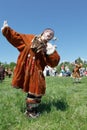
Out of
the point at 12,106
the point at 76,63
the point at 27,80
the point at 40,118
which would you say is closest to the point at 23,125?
the point at 40,118

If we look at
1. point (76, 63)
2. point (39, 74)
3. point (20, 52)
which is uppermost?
point (76, 63)

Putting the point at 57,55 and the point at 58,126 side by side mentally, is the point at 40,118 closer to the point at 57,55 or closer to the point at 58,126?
the point at 58,126

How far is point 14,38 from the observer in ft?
26.3

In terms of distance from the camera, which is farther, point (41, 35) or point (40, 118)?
point (41, 35)

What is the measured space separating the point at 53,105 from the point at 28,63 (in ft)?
4.73

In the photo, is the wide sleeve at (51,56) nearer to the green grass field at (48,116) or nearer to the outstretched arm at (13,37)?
the outstretched arm at (13,37)

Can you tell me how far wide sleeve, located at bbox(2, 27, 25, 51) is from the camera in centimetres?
798

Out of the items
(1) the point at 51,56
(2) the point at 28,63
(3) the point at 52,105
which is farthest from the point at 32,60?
(3) the point at 52,105

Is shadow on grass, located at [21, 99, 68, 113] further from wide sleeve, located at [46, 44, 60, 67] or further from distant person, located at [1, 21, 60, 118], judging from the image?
wide sleeve, located at [46, 44, 60, 67]

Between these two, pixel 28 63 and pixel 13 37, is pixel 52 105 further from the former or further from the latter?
pixel 13 37

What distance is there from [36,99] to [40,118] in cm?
47

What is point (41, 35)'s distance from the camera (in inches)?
320

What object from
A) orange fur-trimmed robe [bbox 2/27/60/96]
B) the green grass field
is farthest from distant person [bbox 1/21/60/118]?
the green grass field

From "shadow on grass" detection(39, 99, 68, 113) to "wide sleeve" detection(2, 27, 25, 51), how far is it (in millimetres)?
1523
